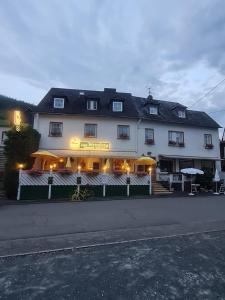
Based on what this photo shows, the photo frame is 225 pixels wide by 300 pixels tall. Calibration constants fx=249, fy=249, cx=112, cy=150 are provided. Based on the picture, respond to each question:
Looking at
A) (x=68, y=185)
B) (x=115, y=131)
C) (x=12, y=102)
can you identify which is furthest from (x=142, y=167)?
(x=12, y=102)

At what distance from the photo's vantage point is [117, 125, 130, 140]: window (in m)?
22.8

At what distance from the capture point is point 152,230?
7.89m

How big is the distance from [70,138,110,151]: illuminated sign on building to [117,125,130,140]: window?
174cm

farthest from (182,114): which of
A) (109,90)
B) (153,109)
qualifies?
(109,90)

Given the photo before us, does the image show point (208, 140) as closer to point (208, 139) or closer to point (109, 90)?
point (208, 139)

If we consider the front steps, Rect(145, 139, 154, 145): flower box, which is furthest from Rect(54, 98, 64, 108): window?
the front steps

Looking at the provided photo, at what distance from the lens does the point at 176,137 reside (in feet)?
80.9

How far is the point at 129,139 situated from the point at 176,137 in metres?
A: 5.07

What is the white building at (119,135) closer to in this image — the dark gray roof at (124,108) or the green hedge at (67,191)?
the dark gray roof at (124,108)

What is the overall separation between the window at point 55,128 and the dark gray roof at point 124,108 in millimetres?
1056

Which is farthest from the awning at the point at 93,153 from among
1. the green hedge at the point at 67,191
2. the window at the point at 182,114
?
the window at the point at 182,114

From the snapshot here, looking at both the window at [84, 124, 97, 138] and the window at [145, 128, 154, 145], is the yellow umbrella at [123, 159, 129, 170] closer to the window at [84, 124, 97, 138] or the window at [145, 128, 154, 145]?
the window at [145, 128, 154, 145]

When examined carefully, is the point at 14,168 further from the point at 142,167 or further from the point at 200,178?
the point at 200,178

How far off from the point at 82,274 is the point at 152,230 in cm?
364
